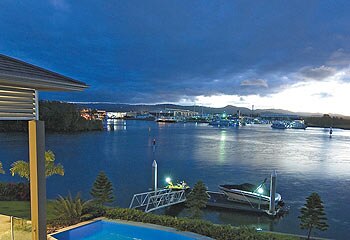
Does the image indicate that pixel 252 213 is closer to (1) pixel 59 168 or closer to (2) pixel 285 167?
(1) pixel 59 168

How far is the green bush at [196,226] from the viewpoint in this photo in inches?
232

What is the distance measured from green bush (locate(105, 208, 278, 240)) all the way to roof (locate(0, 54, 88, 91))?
406 cm

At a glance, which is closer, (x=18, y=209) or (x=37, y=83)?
(x=37, y=83)

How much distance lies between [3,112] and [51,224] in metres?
4.15

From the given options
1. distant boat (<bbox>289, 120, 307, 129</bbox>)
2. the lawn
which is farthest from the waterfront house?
distant boat (<bbox>289, 120, 307, 129</bbox>)

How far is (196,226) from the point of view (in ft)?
21.0

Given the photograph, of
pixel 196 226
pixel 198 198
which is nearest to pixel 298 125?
pixel 198 198

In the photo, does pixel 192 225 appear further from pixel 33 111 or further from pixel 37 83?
pixel 37 83

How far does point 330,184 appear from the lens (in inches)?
858

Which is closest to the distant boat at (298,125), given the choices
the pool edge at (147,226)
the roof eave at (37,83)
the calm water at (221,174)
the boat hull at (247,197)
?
the calm water at (221,174)

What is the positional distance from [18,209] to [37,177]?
6000 mm

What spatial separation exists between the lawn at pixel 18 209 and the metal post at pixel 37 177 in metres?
3.89

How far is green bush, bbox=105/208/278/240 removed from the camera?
5.89 meters

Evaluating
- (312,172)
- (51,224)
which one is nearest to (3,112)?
(51,224)
